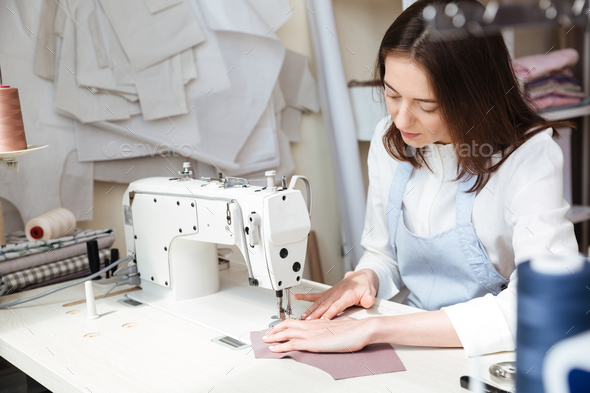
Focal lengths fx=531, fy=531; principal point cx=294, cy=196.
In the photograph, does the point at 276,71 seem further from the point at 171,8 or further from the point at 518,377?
the point at 518,377

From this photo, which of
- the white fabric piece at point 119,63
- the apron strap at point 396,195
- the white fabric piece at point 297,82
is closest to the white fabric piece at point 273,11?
the white fabric piece at point 297,82

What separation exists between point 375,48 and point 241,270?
138 centimetres

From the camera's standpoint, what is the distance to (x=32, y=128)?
154cm

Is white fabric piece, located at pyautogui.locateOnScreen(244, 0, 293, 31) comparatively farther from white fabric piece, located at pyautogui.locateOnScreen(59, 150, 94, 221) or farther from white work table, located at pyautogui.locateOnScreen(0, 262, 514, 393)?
white work table, located at pyautogui.locateOnScreen(0, 262, 514, 393)

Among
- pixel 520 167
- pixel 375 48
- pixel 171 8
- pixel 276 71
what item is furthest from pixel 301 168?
pixel 520 167

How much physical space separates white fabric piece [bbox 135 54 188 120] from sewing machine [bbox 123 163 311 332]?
490mm

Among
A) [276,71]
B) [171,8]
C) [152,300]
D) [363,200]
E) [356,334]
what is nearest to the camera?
[356,334]

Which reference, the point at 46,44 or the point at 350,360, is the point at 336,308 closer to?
the point at 350,360

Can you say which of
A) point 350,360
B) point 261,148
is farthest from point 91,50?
point 350,360

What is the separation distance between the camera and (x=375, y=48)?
7.88 ft

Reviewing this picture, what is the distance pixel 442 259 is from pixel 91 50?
3.91 ft

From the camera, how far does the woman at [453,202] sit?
3.09 ft

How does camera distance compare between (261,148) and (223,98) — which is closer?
(223,98)

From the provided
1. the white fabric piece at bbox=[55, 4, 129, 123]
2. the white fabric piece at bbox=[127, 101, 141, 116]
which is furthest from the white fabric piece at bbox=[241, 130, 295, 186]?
the white fabric piece at bbox=[55, 4, 129, 123]
